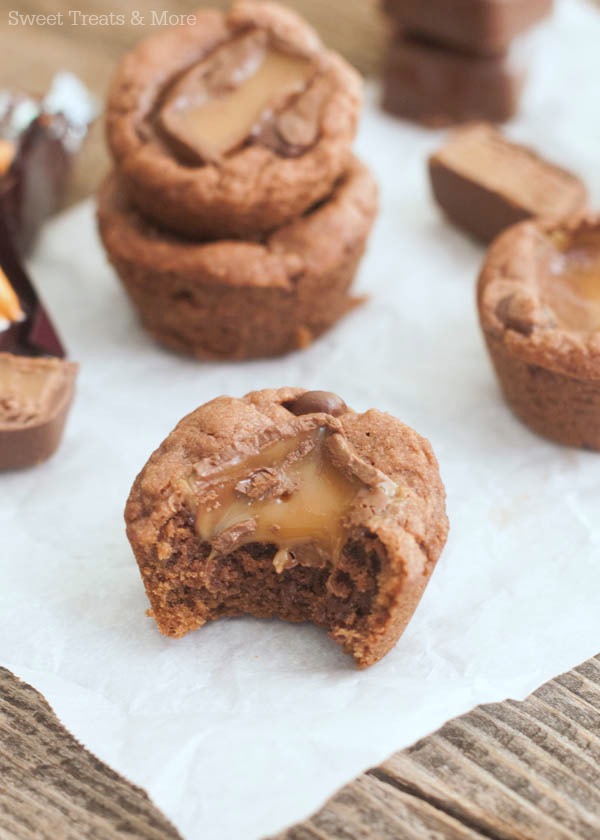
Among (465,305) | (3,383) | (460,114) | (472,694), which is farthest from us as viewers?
(460,114)

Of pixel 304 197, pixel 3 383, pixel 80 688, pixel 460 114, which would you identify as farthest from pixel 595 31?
pixel 80 688

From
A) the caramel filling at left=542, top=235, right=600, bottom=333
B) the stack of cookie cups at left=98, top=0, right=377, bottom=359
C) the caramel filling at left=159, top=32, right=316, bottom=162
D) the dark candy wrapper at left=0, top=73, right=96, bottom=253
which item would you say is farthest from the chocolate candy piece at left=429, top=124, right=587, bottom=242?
the dark candy wrapper at left=0, top=73, right=96, bottom=253

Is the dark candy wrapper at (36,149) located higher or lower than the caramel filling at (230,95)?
A: lower

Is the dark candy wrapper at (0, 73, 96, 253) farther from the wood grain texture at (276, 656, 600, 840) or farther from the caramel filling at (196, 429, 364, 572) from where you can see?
the wood grain texture at (276, 656, 600, 840)

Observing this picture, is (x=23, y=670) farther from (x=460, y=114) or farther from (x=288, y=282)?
(x=460, y=114)

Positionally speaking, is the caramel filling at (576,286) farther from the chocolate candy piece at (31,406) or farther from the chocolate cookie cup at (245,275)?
the chocolate candy piece at (31,406)

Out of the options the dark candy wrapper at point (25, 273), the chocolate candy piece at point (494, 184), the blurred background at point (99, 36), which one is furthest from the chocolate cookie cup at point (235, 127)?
the blurred background at point (99, 36)

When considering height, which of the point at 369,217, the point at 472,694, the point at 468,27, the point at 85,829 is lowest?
the point at 85,829
